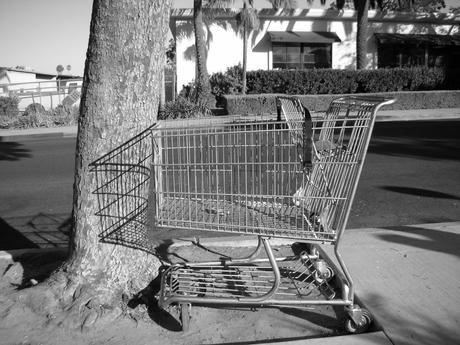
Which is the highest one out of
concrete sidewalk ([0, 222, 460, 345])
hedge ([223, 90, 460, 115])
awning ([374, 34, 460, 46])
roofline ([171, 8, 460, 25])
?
Result: roofline ([171, 8, 460, 25])

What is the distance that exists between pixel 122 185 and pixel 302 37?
25.0 metres

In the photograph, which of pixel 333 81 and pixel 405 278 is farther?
pixel 333 81

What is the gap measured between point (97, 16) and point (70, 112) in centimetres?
1809

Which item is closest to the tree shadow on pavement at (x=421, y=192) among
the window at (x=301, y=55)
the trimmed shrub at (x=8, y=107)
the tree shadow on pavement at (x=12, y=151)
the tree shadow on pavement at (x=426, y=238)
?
the tree shadow on pavement at (x=426, y=238)

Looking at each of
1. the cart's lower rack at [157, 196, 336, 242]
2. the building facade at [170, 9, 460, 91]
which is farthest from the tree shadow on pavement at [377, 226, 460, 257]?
the building facade at [170, 9, 460, 91]

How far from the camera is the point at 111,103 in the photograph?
11.2ft

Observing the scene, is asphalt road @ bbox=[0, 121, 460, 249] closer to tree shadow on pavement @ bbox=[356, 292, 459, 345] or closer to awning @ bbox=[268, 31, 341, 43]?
tree shadow on pavement @ bbox=[356, 292, 459, 345]

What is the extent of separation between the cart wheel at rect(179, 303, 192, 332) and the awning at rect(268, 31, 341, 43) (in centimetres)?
2467

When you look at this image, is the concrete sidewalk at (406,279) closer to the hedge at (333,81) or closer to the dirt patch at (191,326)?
the dirt patch at (191,326)

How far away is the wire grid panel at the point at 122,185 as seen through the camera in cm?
347

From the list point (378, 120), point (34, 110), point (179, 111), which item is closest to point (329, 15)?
point (378, 120)

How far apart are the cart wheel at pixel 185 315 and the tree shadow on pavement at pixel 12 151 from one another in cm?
978

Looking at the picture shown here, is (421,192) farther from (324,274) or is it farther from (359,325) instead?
(359,325)

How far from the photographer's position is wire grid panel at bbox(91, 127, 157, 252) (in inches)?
137
